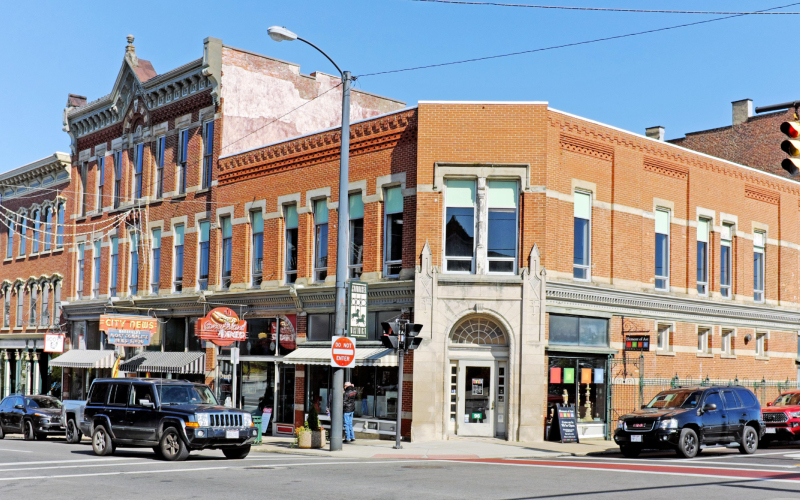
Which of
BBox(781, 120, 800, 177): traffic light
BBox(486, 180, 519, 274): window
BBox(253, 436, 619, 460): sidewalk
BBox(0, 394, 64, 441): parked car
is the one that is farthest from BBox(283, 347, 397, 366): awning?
BBox(781, 120, 800, 177): traffic light

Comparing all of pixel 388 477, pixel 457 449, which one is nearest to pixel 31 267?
pixel 457 449

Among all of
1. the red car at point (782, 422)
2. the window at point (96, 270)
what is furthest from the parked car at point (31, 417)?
the red car at point (782, 422)

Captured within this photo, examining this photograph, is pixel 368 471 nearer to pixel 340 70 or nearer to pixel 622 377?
pixel 340 70

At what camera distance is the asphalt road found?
44.6 ft

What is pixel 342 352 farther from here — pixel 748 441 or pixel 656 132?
pixel 656 132

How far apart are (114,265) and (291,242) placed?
494 inches

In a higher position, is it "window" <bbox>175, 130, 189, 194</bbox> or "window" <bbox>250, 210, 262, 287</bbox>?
"window" <bbox>175, 130, 189, 194</bbox>

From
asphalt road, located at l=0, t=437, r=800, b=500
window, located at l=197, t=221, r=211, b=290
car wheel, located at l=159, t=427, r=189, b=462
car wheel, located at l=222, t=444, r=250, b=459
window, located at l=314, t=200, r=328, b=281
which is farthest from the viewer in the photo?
window, located at l=197, t=221, r=211, b=290

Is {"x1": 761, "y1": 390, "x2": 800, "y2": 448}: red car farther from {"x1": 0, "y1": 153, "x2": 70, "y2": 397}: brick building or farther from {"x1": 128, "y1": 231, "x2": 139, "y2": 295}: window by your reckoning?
{"x1": 0, "y1": 153, "x2": 70, "y2": 397}: brick building

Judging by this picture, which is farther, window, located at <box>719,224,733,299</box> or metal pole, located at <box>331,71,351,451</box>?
window, located at <box>719,224,733,299</box>

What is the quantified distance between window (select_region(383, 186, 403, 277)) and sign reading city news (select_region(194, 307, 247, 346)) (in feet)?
18.0

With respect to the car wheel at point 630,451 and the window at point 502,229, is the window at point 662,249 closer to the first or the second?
the window at point 502,229

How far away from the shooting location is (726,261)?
32344 millimetres

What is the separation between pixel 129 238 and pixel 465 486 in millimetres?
28023
